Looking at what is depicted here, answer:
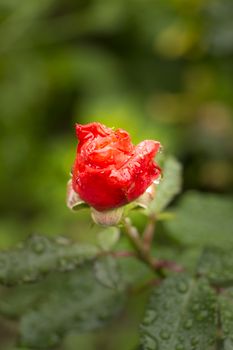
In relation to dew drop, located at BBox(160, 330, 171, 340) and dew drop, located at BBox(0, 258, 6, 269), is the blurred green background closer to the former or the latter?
dew drop, located at BBox(0, 258, 6, 269)

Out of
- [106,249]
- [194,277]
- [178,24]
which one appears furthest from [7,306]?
[178,24]

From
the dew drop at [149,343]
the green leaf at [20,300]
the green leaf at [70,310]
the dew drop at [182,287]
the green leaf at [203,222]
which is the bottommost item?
the green leaf at [20,300]

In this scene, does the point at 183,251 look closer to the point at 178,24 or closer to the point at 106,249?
the point at 106,249

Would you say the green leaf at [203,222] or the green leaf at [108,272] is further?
the green leaf at [203,222]

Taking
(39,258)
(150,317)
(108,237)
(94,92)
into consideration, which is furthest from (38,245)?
(94,92)

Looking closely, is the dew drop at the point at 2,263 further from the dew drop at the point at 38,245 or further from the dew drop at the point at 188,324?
the dew drop at the point at 188,324

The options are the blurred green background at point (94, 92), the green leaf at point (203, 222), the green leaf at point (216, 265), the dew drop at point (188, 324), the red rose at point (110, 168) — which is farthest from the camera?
the blurred green background at point (94, 92)

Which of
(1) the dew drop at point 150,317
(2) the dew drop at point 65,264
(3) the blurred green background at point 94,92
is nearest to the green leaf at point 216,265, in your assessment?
(1) the dew drop at point 150,317

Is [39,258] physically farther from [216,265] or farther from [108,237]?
[216,265]
